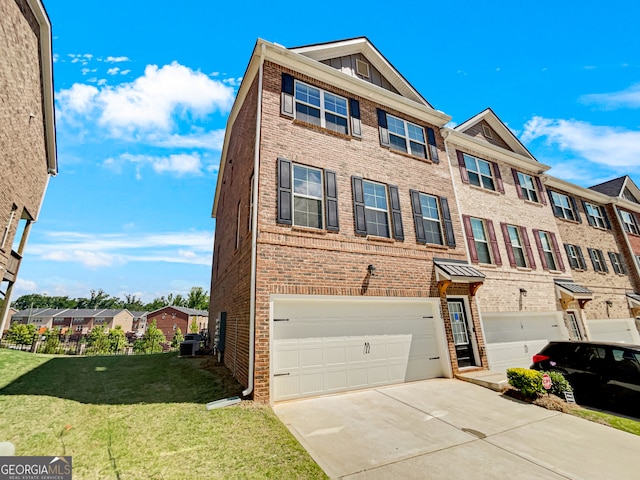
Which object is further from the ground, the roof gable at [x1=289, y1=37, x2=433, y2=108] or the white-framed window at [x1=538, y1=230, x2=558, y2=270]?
the roof gable at [x1=289, y1=37, x2=433, y2=108]

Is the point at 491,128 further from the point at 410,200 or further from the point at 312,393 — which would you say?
the point at 312,393

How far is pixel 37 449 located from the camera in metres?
4.01

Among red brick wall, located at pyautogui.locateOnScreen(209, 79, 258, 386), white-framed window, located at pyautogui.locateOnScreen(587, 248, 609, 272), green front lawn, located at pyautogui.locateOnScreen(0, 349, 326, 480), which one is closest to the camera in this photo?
green front lawn, located at pyautogui.locateOnScreen(0, 349, 326, 480)

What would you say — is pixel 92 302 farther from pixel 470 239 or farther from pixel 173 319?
pixel 470 239

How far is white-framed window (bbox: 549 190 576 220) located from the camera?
16.8m

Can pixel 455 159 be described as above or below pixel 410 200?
above

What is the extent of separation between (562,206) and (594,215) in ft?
12.7

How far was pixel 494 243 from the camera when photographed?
476 inches

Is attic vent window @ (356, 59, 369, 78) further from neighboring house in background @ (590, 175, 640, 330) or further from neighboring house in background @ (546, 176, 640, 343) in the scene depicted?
neighboring house in background @ (590, 175, 640, 330)

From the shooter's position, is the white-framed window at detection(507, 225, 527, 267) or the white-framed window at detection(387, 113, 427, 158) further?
the white-framed window at detection(507, 225, 527, 267)

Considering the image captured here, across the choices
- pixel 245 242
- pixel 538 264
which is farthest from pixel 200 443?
pixel 538 264

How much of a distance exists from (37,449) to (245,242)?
216 inches

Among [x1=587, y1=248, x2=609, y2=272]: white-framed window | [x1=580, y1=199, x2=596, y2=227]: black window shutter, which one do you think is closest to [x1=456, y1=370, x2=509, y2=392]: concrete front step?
[x1=587, y1=248, x2=609, y2=272]: white-framed window

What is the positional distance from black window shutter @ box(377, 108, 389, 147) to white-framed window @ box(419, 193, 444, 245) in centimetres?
244
